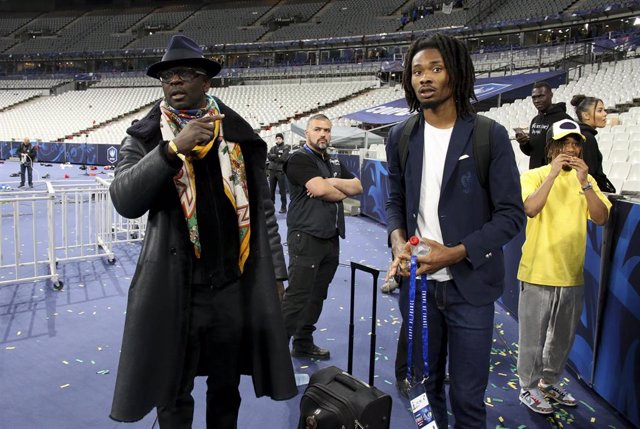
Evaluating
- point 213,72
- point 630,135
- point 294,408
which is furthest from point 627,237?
point 630,135

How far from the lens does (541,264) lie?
311 cm

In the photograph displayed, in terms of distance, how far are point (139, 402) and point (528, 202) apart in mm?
2253

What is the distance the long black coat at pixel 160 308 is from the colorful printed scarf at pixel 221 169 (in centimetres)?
5

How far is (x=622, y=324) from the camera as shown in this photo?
10.5ft

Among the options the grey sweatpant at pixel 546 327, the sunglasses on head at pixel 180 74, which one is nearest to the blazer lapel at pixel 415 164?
the sunglasses on head at pixel 180 74

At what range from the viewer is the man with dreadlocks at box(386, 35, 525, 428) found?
1.90 m

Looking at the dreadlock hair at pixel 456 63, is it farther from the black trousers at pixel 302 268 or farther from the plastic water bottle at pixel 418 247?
the black trousers at pixel 302 268

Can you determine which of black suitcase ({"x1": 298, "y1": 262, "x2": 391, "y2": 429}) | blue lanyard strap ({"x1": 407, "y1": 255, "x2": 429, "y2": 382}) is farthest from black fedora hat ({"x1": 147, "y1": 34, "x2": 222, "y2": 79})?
black suitcase ({"x1": 298, "y1": 262, "x2": 391, "y2": 429})

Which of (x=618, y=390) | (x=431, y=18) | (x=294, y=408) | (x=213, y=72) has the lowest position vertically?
(x=294, y=408)

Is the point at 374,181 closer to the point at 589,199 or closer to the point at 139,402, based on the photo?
the point at 589,199

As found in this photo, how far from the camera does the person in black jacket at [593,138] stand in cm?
373

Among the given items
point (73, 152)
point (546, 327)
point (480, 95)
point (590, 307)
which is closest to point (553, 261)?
point (546, 327)

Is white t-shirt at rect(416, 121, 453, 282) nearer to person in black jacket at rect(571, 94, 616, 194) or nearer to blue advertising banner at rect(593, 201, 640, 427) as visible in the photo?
blue advertising banner at rect(593, 201, 640, 427)

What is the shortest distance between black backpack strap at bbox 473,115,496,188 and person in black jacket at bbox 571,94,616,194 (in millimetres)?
2204
